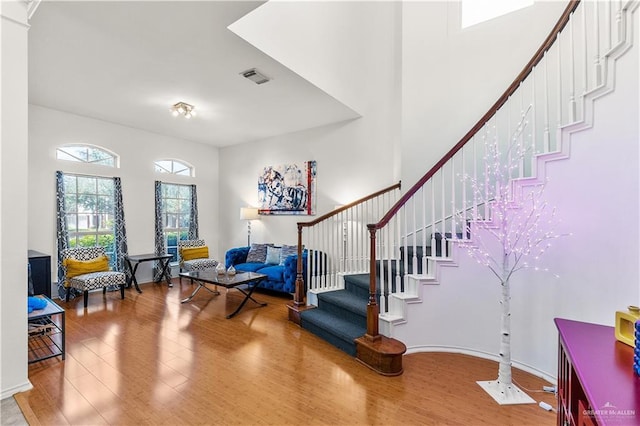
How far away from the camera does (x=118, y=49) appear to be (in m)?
3.17

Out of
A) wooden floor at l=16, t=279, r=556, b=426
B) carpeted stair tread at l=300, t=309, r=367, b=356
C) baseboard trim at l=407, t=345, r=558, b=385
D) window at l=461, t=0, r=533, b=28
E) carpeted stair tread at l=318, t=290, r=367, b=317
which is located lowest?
wooden floor at l=16, t=279, r=556, b=426

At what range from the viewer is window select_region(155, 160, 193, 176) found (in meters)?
6.45

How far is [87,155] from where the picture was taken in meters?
5.46

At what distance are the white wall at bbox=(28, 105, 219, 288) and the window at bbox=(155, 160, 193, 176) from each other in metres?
0.12

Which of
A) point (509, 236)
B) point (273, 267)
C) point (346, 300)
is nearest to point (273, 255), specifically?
point (273, 267)

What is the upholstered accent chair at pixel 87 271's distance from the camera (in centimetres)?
450

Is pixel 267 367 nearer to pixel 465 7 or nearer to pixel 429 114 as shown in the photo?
pixel 429 114

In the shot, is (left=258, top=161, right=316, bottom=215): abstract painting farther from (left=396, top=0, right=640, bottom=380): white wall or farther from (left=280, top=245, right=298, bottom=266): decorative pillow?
(left=396, top=0, right=640, bottom=380): white wall

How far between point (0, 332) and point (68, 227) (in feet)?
11.6

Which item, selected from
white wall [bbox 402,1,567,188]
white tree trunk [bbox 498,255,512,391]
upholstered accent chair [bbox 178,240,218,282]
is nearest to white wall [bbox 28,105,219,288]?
upholstered accent chair [bbox 178,240,218,282]

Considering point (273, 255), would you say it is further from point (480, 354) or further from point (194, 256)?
point (480, 354)

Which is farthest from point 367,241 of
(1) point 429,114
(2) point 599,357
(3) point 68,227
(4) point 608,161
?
(3) point 68,227

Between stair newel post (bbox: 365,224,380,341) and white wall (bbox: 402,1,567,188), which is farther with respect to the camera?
white wall (bbox: 402,1,567,188)

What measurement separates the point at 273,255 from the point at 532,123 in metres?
4.45
